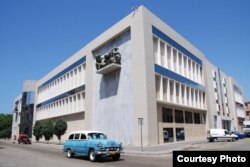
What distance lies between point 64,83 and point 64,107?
204 inches

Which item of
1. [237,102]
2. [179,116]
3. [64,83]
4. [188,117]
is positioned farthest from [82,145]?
[237,102]

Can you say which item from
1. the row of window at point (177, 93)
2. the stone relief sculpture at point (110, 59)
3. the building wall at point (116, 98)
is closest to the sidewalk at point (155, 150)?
the building wall at point (116, 98)

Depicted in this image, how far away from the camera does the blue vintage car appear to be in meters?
15.5

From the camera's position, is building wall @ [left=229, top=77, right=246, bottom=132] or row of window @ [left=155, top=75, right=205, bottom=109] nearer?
row of window @ [left=155, top=75, right=205, bottom=109]

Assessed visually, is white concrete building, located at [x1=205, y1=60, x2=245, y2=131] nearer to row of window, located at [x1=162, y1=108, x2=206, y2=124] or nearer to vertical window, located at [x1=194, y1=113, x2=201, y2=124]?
row of window, located at [x1=162, y1=108, x2=206, y2=124]

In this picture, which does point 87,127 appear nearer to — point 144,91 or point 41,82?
point 144,91

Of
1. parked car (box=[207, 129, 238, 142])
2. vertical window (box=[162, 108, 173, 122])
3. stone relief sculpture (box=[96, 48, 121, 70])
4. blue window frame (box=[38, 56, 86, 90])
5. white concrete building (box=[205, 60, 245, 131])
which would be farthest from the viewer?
white concrete building (box=[205, 60, 245, 131])

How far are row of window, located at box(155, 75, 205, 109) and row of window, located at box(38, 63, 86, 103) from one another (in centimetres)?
1668

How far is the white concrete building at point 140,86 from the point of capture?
29989mm

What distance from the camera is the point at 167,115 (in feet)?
112

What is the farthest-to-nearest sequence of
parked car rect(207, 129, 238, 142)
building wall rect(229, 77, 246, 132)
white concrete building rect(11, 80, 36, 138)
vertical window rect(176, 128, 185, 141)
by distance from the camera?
white concrete building rect(11, 80, 36, 138) → building wall rect(229, 77, 246, 132) → parked car rect(207, 129, 238, 142) → vertical window rect(176, 128, 185, 141)

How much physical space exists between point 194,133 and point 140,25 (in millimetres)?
20903

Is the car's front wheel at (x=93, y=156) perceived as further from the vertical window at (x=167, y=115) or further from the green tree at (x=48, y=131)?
the green tree at (x=48, y=131)

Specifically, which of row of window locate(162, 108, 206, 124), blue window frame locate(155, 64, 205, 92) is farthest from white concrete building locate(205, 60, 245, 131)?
blue window frame locate(155, 64, 205, 92)
